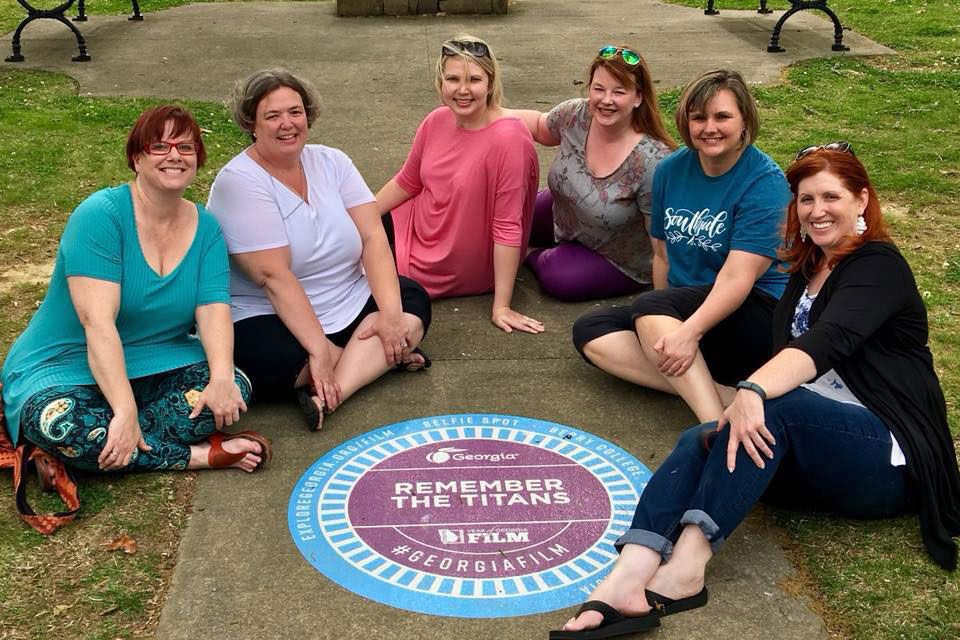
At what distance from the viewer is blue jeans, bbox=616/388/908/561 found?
10.5ft

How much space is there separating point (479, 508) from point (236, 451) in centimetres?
93

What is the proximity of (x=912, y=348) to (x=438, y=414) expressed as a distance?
183 cm

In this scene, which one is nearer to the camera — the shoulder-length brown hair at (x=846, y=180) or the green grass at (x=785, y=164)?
the green grass at (x=785, y=164)

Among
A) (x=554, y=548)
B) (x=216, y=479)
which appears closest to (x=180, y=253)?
(x=216, y=479)

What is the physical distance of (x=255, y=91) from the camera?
173 inches

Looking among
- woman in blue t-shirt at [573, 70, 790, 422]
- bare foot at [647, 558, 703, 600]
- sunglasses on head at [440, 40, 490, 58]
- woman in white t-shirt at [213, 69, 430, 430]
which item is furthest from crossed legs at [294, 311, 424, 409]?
bare foot at [647, 558, 703, 600]

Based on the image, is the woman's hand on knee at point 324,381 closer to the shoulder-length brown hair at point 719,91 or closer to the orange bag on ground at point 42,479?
the orange bag on ground at point 42,479

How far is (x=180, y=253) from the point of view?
4082 millimetres

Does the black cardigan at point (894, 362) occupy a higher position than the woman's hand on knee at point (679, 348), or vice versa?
the black cardigan at point (894, 362)

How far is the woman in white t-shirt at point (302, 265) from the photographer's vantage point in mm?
4414

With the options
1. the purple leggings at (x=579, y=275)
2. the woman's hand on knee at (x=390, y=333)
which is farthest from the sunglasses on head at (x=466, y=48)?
the woman's hand on knee at (x=390, y=333)

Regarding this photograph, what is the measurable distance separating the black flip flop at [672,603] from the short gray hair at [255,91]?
2430mm

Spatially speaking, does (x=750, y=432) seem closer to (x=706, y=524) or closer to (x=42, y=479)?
(x=706, y=524)

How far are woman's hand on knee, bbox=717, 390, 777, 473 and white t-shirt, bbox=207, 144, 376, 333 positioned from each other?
6.62ft
